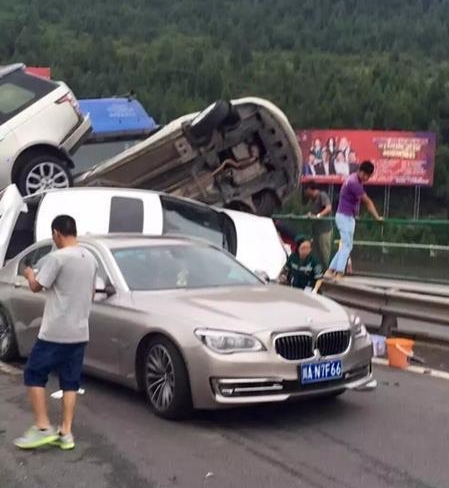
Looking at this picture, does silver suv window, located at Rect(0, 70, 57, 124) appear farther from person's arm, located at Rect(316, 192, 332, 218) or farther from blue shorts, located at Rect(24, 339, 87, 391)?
blue shorts, located at Rect(24, 339, 87, 391)

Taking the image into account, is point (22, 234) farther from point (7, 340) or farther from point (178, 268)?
point (178, 268)

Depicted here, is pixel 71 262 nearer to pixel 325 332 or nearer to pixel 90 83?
pixel 325 332

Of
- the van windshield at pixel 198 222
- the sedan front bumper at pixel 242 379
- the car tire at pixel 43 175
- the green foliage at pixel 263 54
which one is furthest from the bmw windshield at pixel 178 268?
the green foliage at pixel 263 54

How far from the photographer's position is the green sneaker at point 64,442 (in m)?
6.85

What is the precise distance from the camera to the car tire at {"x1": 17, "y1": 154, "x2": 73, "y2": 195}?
1520cm

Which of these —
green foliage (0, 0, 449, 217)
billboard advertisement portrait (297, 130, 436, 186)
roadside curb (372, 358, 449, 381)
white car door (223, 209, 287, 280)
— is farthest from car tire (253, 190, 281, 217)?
billboard advertisement portrait (297, 130, 436, 186)

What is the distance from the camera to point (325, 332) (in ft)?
24.8

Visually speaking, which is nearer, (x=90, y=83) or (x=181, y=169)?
(x=181, y=169)

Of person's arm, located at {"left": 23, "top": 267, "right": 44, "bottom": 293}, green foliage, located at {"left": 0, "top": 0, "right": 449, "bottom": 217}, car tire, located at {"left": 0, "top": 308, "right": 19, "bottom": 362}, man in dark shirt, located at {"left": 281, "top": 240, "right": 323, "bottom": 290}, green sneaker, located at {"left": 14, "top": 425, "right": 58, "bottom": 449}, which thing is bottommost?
green foliage, located at {"left": 0, "top": 0, "right": 449, "bottom": 217}

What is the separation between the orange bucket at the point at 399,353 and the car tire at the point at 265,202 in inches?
249

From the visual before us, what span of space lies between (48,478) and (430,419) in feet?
9.70

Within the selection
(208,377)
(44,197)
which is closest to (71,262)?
(208,377)

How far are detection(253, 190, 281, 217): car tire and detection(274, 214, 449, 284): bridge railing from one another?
1454mm

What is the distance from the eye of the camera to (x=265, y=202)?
16.1m
